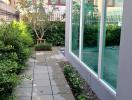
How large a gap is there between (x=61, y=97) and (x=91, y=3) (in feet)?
8.65

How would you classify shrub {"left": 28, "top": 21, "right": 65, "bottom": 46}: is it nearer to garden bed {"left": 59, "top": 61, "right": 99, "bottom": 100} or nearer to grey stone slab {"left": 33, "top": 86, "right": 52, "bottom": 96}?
garden bed {"left": 59, "top": 61, "right": 99, "bottom": 100}

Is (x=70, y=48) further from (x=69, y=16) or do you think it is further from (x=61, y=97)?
(x=61, y=97)

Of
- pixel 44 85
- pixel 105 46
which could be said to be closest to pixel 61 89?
pixel 44 85

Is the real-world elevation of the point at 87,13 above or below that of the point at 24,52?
above

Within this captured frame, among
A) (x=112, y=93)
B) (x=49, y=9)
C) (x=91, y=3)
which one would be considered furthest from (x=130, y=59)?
(x=49, y=9)

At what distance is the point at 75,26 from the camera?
8797 millimetres

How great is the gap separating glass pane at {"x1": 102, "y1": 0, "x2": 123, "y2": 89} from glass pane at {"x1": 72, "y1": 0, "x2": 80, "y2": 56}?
2.94 metres

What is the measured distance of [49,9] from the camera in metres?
15.1

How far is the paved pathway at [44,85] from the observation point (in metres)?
5.41

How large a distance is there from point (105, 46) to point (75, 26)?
11.4 feet

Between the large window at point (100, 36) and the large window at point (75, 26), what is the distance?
0.03m

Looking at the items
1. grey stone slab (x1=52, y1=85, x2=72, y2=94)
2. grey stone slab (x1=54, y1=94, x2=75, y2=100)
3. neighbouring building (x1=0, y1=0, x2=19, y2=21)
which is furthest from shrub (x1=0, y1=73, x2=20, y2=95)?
neighbouring building (x1=0, y1=0, x2=19, y2=21)

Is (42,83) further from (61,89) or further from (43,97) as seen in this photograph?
(43,97)

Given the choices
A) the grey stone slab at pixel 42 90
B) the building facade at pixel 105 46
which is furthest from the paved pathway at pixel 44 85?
the building facade at pixel 105 46
